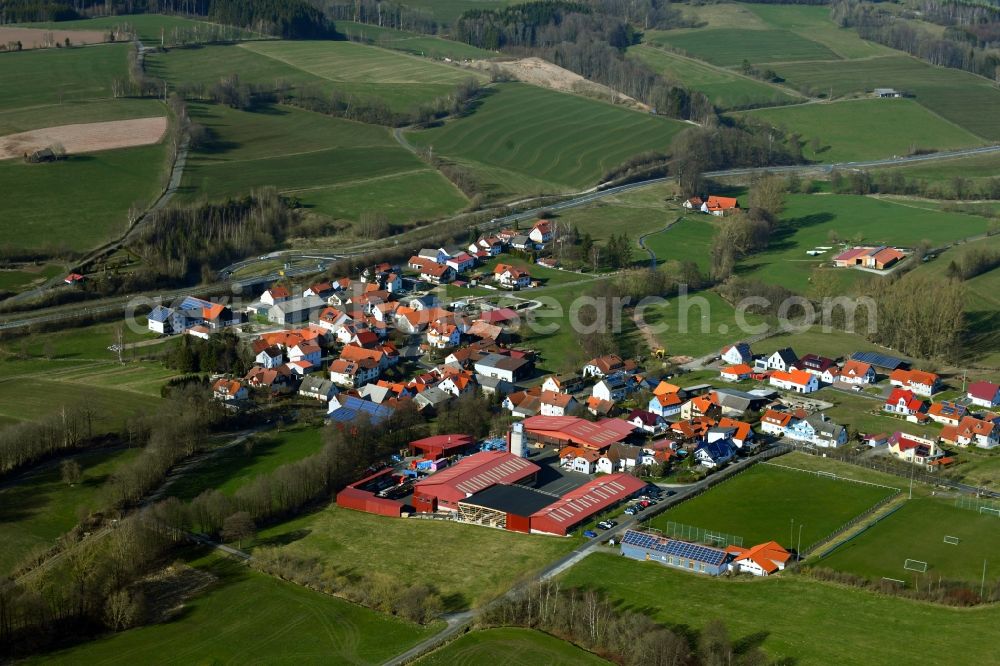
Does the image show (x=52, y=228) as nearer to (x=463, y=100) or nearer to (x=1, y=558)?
(x=1, y=558)

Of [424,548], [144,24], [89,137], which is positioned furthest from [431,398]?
[144,24]

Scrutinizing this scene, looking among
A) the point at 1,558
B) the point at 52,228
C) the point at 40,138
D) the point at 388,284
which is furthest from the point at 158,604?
the point at 40,138

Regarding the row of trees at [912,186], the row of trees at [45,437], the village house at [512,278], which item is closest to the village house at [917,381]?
the village house at [512,278]

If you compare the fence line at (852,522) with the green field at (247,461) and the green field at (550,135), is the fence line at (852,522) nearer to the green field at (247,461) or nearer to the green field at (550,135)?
the green field at (247,461)

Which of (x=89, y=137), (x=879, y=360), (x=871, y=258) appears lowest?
(x=879, y=360)

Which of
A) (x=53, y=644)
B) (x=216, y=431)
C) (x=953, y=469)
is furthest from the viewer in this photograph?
(x=216, y=431)

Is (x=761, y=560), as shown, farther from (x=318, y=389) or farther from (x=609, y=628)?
(x=318, y=389)

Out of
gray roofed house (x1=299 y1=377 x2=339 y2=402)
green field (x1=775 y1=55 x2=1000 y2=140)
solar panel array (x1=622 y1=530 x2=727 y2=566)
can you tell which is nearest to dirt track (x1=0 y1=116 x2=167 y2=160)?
gray roofed house (x1=299 y1=377 x2=339 y2=402)

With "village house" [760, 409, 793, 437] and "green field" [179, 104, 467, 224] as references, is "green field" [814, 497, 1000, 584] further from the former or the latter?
"green field" [179, 104, 467, 224]
